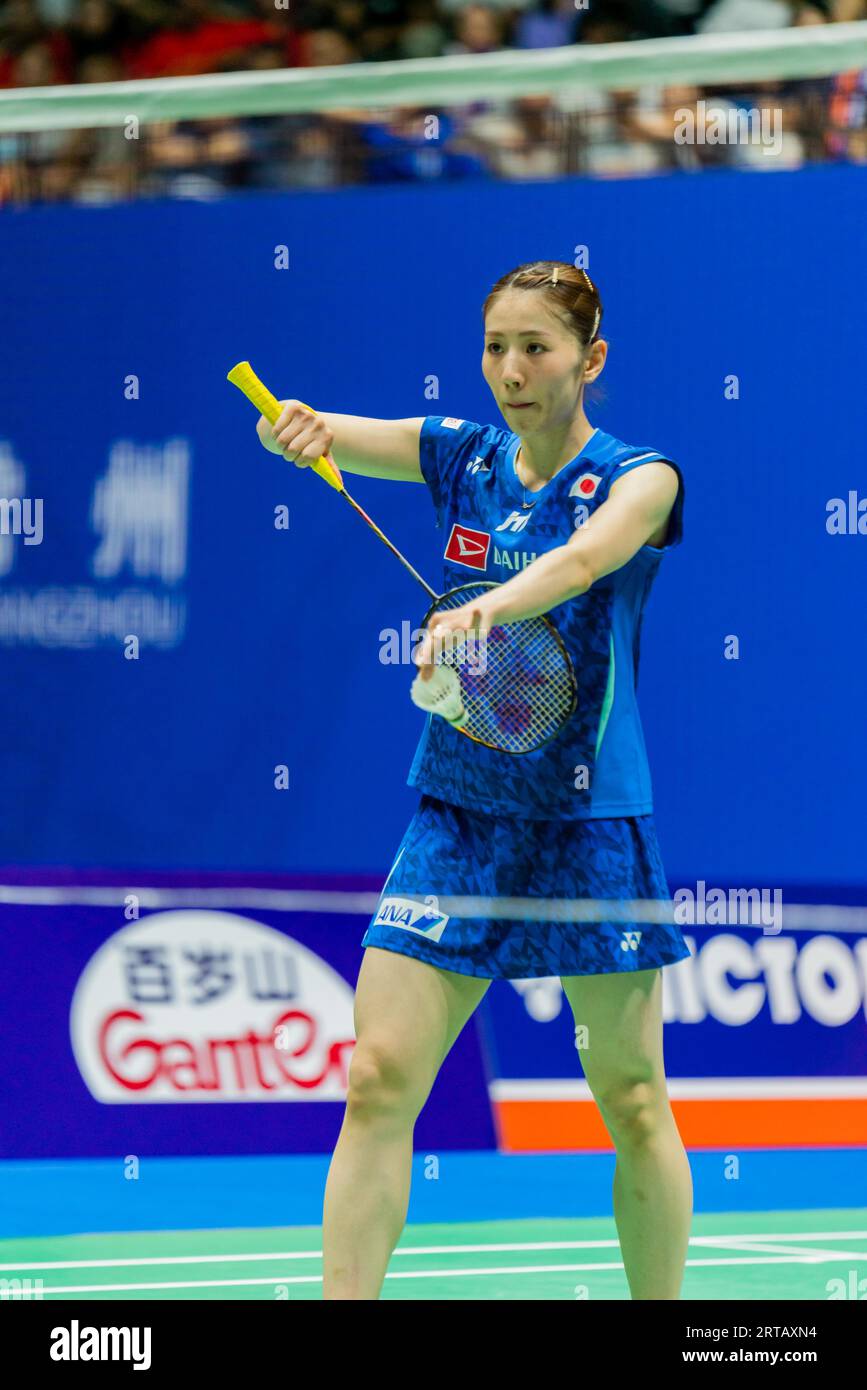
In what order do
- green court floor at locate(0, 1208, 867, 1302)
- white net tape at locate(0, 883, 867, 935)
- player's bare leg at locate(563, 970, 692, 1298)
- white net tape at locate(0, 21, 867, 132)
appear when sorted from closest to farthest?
player's bare leg at locate(563, 970, 692, 1298) → green court floor at locate(0, 1208, 867, 1302) → white net tape at locate(0, 21, 867, 132) → white net tape at locate(0, 883, 867, 935)

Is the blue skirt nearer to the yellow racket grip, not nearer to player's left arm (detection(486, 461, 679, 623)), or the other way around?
player's left arm (detection(486, 461, 679, 623))

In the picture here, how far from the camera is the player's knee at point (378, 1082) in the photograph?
3.31m

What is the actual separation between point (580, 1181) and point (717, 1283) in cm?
102

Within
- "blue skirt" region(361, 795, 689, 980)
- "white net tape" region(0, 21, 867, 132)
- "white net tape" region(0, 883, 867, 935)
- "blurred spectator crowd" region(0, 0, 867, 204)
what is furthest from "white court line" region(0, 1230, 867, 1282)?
"white net tape" region(0, 21, 867, 132)

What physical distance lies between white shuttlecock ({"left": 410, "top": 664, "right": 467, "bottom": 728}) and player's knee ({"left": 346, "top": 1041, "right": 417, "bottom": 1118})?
0.51m

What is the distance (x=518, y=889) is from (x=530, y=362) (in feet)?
2.73

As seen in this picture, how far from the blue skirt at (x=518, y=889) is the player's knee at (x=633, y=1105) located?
180 mm

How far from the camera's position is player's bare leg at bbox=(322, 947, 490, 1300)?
10.9 ft

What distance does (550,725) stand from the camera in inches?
138

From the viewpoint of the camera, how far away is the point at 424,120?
5.54 meters

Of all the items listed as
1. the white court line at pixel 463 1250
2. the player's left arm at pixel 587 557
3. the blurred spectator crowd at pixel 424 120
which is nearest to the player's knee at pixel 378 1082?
the player's left arm at pixel 587 557

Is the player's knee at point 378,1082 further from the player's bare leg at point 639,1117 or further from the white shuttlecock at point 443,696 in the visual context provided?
the white shuttlecock at point 443,696
